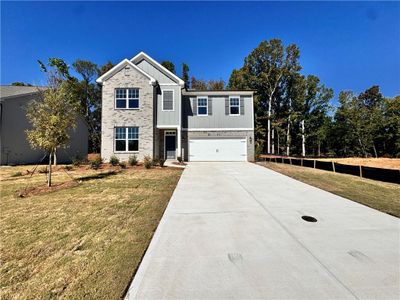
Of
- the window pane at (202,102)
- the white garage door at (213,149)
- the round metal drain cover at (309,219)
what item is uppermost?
the window pane at (202,102)

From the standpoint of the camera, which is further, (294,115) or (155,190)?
(294,115)

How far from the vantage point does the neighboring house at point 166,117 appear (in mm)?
15117

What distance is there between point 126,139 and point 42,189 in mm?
8524

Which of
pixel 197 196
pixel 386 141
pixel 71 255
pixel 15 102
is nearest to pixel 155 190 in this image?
pixel 197 196

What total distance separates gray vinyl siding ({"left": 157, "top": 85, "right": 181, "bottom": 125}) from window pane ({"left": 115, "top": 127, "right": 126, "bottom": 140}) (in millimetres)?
2725

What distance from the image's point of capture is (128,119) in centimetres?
1510

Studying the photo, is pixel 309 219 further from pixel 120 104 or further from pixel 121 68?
pixel 121 68

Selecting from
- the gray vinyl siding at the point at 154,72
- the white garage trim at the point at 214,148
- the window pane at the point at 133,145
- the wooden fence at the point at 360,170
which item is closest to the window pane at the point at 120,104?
the window pane at the point at 133,145

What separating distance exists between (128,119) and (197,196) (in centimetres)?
1106

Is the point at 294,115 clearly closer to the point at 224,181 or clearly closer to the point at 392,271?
the point at 224,181

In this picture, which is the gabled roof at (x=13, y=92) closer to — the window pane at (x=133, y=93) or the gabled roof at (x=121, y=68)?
the gabled roof at (x=121, y=68)

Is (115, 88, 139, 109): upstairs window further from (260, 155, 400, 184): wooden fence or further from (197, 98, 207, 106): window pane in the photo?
(260, 155, 400, 184): wooden fence

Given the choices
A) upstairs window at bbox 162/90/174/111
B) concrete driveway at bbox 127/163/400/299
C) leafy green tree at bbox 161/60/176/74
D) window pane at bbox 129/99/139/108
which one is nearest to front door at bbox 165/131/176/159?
upstairs window at bbox 162/90/174/111

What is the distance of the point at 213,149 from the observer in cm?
1730
